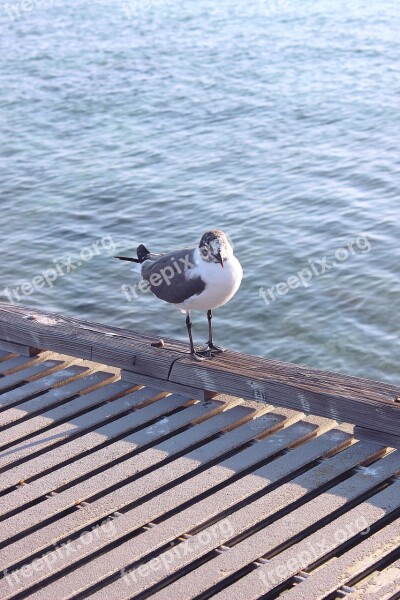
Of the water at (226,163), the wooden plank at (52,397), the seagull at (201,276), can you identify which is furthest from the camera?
the water at (226,163)

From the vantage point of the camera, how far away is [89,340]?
8039 millimetres

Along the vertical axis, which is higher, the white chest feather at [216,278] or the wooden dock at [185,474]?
the white chest feather at [216,278]

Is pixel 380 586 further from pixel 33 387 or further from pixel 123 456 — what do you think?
pixel 33 387

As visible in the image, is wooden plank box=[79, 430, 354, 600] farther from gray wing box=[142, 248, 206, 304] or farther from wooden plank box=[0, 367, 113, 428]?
wooden plank box=[0, 367, 113, 428]

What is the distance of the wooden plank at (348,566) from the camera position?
5090mm

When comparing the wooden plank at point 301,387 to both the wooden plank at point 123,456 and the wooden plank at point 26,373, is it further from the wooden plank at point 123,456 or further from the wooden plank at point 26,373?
the wooden plank at point 26,373

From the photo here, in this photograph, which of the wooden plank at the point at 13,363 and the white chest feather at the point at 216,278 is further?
the wooden plank at the point at 13,363

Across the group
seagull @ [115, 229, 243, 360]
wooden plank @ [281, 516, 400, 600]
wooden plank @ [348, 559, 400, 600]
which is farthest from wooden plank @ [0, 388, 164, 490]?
wooden plank @ [348, 559, 400, 600]

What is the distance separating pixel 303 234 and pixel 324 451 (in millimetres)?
9035

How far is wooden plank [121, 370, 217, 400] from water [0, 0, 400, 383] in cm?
462

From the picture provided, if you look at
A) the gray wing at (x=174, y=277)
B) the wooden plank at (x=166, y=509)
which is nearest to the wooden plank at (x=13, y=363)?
the gray wing at (x=174, y=277)

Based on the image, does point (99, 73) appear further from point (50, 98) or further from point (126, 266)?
point (126, 266)

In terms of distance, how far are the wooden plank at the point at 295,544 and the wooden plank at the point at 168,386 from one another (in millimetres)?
1552

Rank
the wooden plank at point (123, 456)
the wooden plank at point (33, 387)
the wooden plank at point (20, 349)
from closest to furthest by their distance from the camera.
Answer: the wooden plank at point (123, 456) < the wooden plank at point (33, 387) < the wooden plank at point (20, 349)
